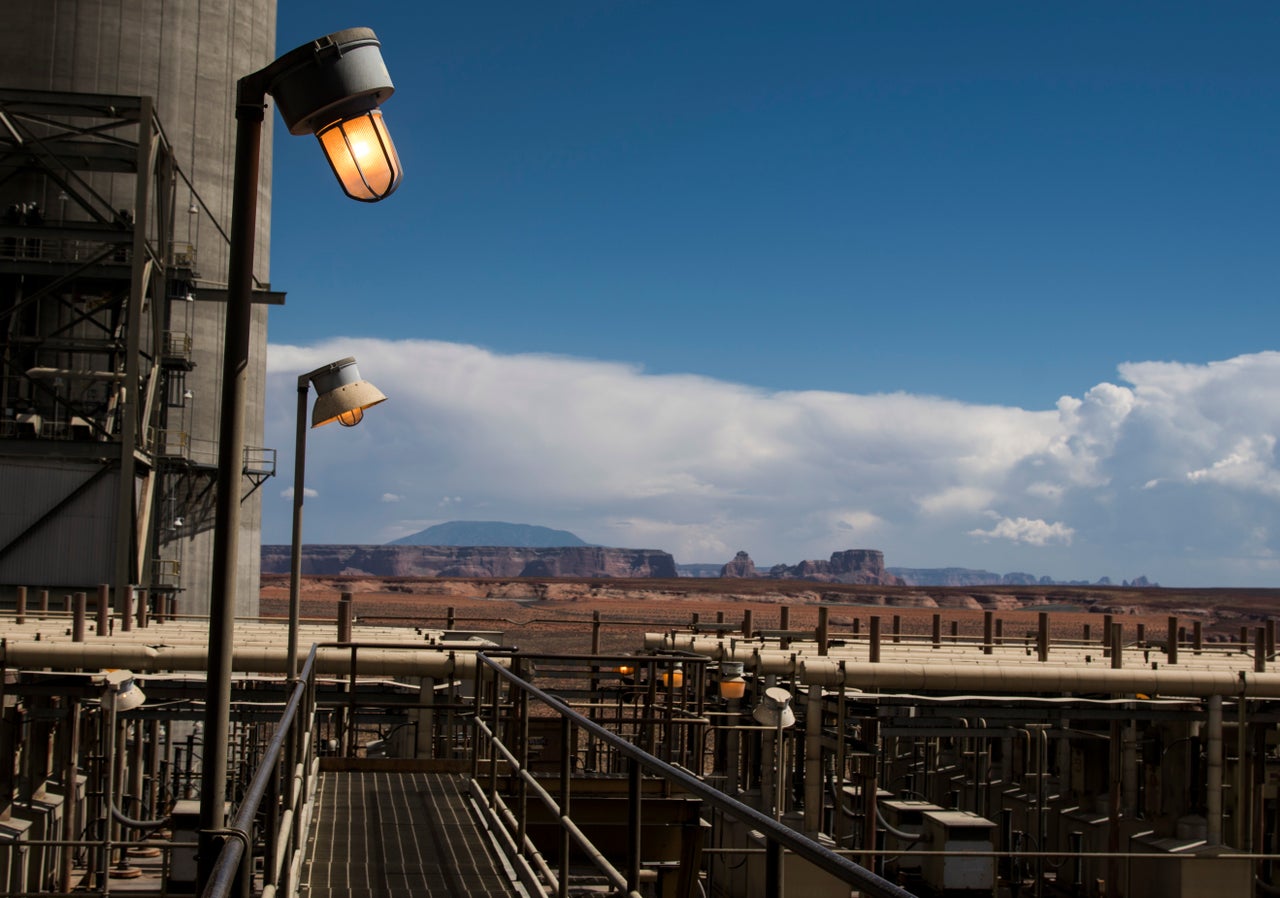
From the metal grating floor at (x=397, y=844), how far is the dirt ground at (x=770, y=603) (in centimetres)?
8792

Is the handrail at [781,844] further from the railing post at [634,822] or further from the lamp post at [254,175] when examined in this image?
the lamp post at [254,175]

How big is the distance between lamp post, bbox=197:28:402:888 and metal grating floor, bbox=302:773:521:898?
13.0 ft

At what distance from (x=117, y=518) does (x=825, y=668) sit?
21202 millimetres

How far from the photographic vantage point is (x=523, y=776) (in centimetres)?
904

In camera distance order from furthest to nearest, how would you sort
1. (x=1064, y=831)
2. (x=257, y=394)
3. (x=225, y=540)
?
(x=257, y=394) < (x=1064, y=831) < (x=225, y=540)

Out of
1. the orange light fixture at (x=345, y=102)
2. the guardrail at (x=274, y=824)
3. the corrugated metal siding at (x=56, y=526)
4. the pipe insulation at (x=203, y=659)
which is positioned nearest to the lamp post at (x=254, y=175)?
the orange light fixture at (x=345, y=102)

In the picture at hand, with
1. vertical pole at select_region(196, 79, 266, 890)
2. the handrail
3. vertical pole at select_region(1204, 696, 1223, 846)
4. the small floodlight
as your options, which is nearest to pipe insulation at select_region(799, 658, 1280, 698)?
vertical pole at select_region(1204, 696, 1223, 846)

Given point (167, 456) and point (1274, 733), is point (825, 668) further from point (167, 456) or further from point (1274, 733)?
point (167, 456)

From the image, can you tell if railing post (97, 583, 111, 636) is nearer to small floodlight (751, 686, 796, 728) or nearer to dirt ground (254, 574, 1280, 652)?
small floodlight (751, 686, 796, 728)

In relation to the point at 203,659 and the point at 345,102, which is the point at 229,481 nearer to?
the point at 345,102

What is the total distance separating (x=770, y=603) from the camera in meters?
157

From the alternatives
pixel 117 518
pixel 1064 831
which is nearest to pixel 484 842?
pixel 1064 831

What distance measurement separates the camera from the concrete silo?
32719mm

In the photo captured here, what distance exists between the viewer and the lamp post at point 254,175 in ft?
16.6
